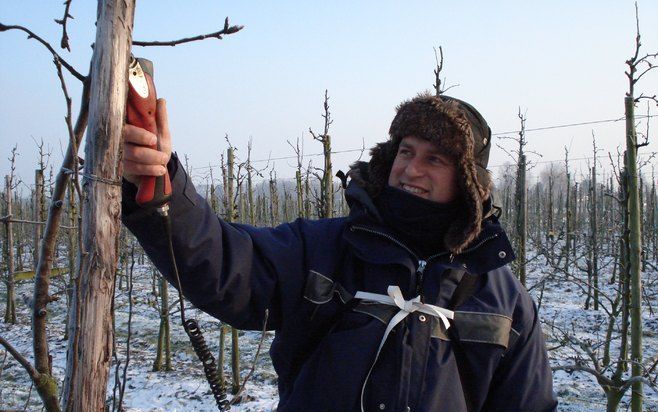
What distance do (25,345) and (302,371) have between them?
421 inches

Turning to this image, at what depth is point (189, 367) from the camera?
31.5 feet

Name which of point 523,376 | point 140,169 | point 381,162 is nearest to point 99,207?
point 140,169

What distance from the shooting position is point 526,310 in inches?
77.5

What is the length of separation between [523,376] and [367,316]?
71 centimetres

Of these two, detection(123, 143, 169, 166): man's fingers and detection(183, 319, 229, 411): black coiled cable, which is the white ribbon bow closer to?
detection(183, 319, 229, 411): black coiled cable

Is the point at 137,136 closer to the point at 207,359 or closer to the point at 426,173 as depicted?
Result: the point at 207,359

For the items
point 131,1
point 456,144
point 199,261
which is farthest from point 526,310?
point 131,1

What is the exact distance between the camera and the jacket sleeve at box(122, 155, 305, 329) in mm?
1348

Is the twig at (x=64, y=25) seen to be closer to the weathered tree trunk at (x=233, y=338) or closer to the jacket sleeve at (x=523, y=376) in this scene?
the jacket sleeve at (x=523, y=376)

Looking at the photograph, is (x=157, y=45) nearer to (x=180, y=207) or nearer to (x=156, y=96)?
(x=156, y=96)

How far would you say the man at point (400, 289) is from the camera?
165cm

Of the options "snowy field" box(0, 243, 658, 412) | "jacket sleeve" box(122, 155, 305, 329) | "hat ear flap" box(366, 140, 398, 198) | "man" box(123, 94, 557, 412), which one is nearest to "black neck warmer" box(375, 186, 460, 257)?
"man" box(123, 94, 557, 412)

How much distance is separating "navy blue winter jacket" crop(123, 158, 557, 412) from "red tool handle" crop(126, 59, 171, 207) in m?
0.22

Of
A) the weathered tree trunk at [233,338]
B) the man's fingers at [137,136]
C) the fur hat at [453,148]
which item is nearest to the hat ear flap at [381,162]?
the fur hat at [453,148]
